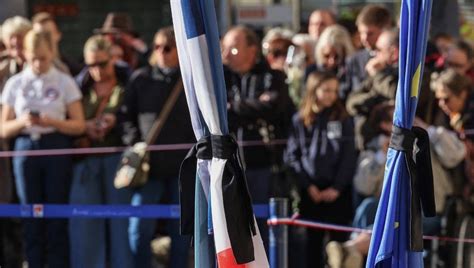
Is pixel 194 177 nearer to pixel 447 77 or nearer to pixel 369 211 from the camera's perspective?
pixel 369 211

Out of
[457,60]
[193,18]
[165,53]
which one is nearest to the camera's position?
[193,18]

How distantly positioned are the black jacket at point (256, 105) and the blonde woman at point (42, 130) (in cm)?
111

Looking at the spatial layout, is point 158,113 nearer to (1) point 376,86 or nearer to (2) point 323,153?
(2) point 323,153

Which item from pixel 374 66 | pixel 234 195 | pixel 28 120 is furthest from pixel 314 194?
pixel 234 195

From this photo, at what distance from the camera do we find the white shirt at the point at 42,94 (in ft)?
24.1

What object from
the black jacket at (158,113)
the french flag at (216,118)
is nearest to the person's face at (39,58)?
the black jacket at (158,113)

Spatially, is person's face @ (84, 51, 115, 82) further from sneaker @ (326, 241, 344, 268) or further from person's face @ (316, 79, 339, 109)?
sneaker @ (326, 241, 344, 268)

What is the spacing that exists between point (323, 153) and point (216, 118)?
9.43 ft

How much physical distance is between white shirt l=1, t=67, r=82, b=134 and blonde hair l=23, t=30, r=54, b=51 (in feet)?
0.53

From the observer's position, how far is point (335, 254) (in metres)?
7.09

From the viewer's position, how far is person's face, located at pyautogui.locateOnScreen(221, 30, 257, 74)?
735 centimetres

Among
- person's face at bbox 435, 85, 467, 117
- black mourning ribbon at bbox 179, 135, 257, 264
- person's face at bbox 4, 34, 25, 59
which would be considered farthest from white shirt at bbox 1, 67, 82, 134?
black mourning ribbon at bbox 179, 135, 257, 264

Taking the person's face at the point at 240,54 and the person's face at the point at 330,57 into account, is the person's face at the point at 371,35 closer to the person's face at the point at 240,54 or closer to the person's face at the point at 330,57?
the person's face at the point at 330,57

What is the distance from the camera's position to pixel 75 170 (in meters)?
7.54
